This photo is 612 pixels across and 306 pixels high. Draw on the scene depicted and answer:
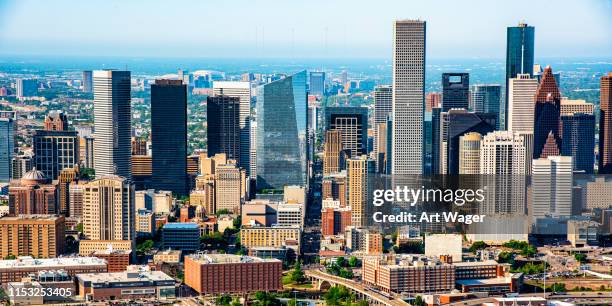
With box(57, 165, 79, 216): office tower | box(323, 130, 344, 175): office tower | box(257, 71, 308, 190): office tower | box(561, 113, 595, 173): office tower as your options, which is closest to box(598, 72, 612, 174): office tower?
box(561, 113, 595, 173): office tower

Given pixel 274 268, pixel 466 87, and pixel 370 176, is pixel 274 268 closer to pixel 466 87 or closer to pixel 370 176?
pixel 370 176

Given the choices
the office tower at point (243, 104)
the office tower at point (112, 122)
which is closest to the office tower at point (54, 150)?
the office tower at point (112, 122)

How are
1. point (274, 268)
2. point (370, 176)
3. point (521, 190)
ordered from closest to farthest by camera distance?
point (274, 268) → point (521, 190) → point (370, 176)

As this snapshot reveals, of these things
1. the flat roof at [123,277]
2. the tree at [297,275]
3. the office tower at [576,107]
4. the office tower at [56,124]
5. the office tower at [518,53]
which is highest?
the office tower at [518,53]

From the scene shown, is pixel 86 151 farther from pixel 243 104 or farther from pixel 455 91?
pixel 455 91

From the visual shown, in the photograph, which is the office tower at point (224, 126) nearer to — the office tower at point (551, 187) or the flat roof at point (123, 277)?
the office tower at point (551, 187)

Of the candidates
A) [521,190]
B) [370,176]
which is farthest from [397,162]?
[521,190]
